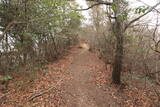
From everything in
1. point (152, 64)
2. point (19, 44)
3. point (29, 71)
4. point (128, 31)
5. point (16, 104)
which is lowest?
point (16, 104)

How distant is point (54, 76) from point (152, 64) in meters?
6.15

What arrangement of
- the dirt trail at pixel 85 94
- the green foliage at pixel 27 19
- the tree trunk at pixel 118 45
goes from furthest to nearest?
the green foliage at pixel 27 19 → the tree trunk at pixel 118 45 → the dirt trail at pixel 85 94

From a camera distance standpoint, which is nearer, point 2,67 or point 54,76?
point 2,67

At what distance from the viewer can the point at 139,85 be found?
826cm

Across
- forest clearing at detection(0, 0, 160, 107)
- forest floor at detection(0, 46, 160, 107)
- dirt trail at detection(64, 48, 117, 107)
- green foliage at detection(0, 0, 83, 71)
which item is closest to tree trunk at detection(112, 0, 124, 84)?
forest clearing at detection(0, 0, 160, 107)

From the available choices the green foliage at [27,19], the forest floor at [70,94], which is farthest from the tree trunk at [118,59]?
the green foliage at [27,19]

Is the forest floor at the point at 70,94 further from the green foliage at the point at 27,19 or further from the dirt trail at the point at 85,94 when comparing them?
the green foliage at the point at 27,19

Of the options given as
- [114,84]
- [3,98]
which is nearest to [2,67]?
[3,98]

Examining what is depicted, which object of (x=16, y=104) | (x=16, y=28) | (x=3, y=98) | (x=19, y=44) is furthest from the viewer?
(x=16, y=28)

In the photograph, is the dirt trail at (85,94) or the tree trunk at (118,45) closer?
the dirt trail at (85,94)

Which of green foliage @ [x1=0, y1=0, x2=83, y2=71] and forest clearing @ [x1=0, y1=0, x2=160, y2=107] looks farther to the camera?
green foliage @ [x1=0, y1=0, x2=83, y2=71]

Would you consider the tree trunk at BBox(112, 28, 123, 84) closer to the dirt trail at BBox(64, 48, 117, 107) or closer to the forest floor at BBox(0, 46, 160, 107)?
the forest floor at BBox(0, 46, 160, 107)

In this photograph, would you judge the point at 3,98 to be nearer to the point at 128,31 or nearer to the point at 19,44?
the point at 19,44

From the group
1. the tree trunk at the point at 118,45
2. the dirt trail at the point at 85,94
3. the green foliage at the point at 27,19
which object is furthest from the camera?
the green foliage at the point at 27,19
